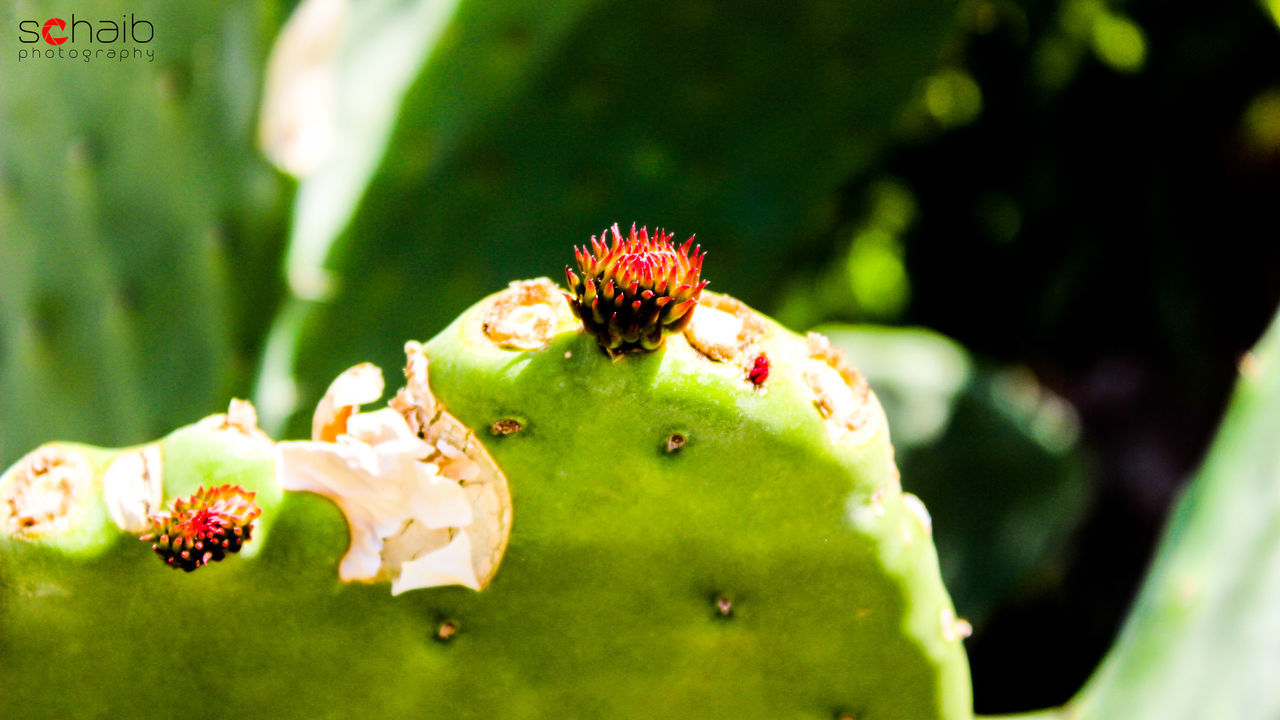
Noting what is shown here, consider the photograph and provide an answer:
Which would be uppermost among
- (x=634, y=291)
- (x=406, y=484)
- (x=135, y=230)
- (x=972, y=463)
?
(x=634, y=291)

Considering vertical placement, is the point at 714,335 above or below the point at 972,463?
above

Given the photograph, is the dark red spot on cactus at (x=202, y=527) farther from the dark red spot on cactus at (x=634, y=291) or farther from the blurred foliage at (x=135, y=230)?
the blurred foliage at (x=135, y=230)

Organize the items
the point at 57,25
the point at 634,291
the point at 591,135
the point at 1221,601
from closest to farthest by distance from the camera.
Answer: the point at 634,291
the point at 1221,601
the point at 57,25
the point at 591,135

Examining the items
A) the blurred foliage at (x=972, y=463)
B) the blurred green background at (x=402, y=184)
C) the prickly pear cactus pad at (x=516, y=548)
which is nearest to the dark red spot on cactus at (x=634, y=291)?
the prickly pear cactus pad at (x=516, y=548)

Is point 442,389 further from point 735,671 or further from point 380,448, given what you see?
point 735,671

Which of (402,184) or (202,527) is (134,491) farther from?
(402,184)

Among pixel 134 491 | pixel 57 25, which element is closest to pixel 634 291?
pixel 134 491

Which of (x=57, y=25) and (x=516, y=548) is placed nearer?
(x=516, y=548)

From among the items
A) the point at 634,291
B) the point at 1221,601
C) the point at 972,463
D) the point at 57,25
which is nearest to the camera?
the point at 634,291
